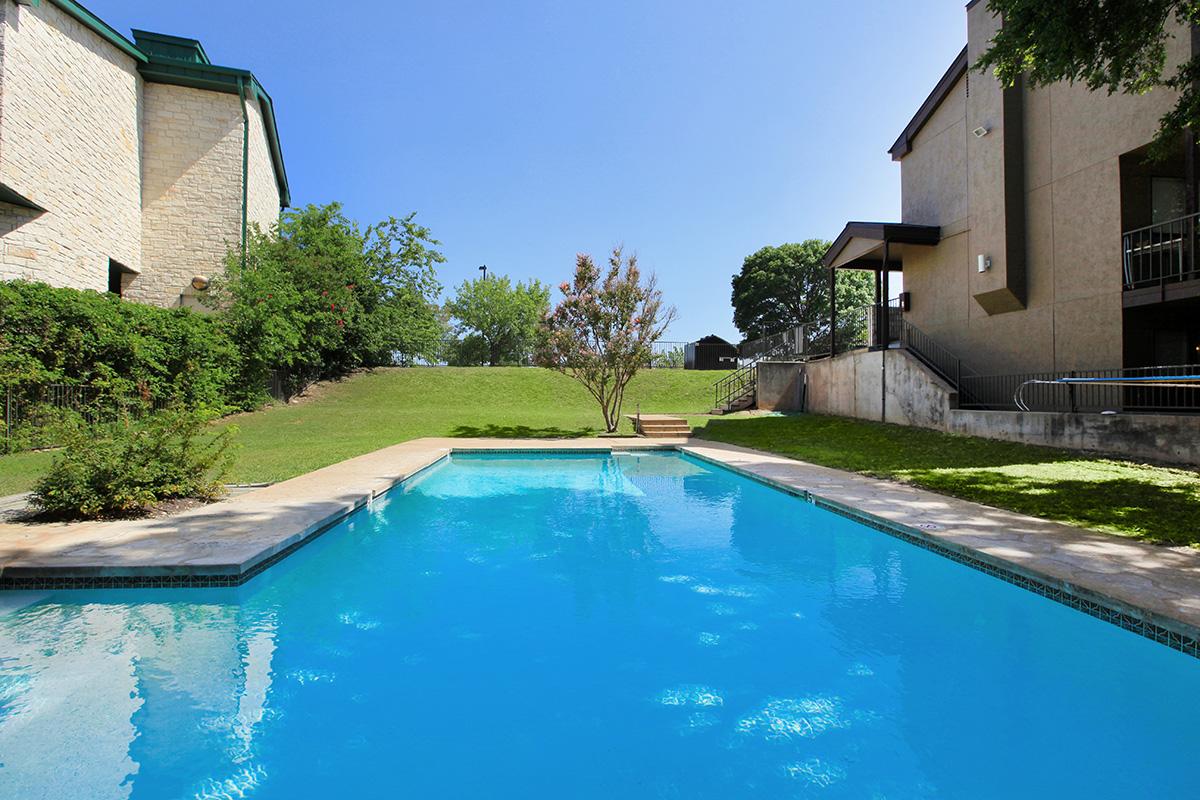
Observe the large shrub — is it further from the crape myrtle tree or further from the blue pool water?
the crape myrtle tree

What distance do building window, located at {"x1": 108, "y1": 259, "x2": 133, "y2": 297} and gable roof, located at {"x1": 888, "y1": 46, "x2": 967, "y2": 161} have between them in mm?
25119

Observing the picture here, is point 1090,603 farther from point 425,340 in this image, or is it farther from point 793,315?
point 793,315

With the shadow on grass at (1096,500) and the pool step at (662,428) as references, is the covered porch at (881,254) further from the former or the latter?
the shadow on grass at (1096,500)

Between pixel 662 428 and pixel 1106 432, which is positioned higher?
pixel 1106 432

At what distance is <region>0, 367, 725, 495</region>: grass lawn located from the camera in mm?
10859

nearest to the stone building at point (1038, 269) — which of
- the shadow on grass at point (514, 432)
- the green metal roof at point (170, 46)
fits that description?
the shadow on grass at point (514, 432)

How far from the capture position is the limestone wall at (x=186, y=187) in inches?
799

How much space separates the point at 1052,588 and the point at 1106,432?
7459mm

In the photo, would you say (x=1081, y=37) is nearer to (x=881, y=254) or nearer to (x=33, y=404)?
(x=881, y=254)

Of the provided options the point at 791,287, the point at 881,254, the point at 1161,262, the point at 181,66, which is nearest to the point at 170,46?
the point at 181,66

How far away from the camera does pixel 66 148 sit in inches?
630

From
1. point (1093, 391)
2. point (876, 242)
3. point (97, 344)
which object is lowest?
point (1093, 391)

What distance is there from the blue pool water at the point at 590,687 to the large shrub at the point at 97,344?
7.25m

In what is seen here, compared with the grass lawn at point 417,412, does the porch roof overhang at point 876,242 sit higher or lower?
higher
